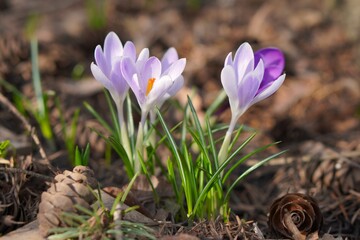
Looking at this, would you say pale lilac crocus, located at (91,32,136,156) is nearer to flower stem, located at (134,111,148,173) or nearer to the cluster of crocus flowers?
the cluster of crocus flowers

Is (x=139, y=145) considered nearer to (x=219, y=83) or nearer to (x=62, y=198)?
(x=62, y=198)

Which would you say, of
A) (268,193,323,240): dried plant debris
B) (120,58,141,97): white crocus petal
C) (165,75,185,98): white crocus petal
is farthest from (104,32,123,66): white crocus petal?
(268,193,323,240): dried plant debris

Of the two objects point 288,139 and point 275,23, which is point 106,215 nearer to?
point 288,139

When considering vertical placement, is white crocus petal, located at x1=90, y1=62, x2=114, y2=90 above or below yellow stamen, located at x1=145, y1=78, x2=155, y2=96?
above

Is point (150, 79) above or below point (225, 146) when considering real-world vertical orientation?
above

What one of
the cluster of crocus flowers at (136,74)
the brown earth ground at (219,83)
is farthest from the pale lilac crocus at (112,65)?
the brown earth ground at (219,83)

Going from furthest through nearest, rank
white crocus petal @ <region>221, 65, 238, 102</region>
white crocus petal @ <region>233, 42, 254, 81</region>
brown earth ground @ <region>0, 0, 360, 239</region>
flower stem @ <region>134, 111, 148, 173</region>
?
1. brown earth ground @ <region>0, 0, 360, 239</region>
2. flower stem @ <region>134, 111, 148, 173</region>
3. white crocus petal @ <region>233, 42, 254, 81</region>
4. white crocus petal @ <region>221, 65, 238, 102</region>

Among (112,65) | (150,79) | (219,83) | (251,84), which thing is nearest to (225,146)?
(251,84)

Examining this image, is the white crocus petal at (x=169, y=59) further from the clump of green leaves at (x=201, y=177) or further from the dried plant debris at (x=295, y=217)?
the dried plant debris at (x=295, y=217)
